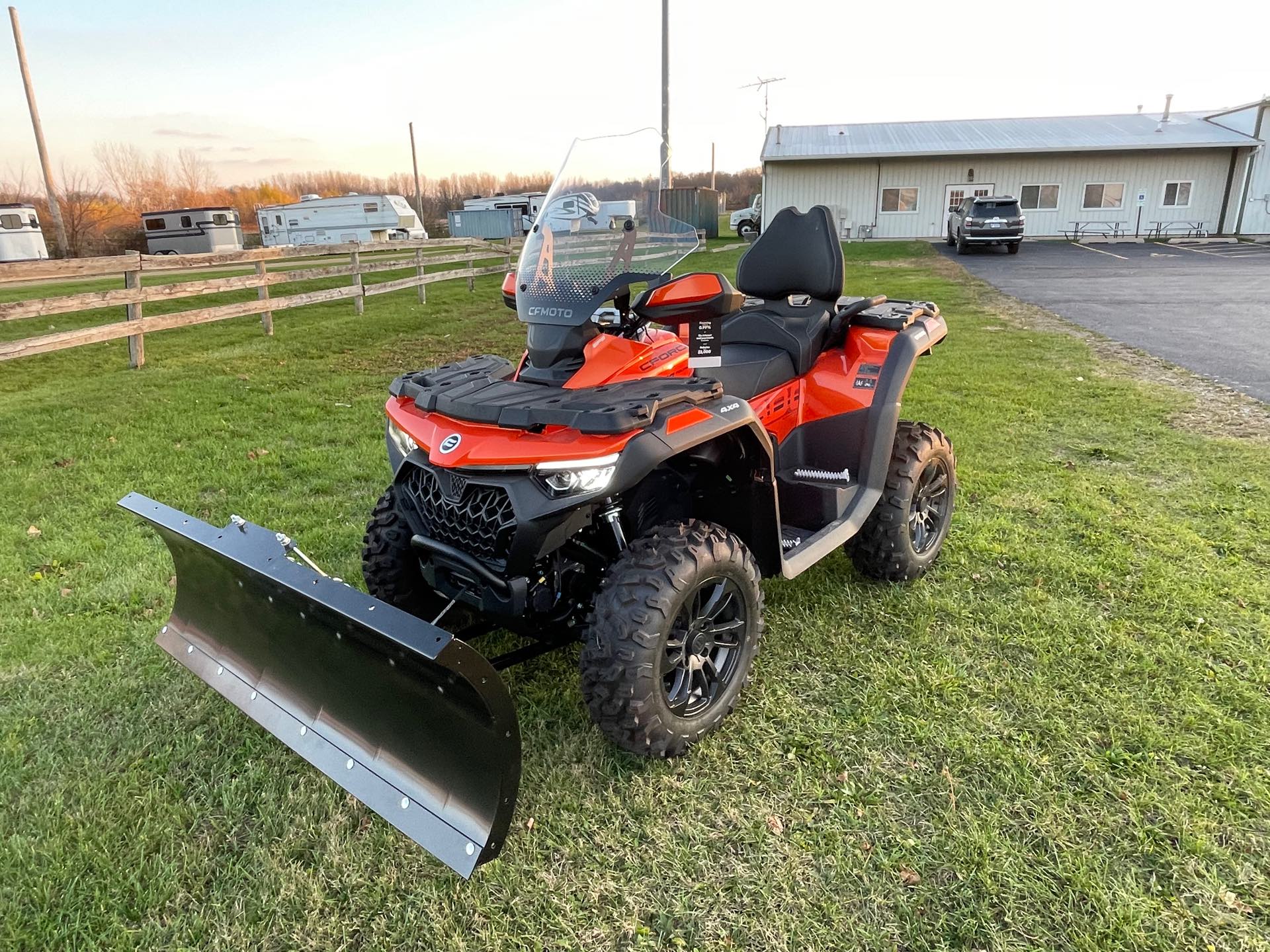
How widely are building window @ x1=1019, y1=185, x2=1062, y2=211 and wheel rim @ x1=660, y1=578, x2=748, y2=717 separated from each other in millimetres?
33385

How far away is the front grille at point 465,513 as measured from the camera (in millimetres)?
2307

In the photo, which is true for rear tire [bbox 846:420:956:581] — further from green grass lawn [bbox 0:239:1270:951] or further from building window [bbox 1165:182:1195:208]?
building window [bbox 1165:182:1195:208]

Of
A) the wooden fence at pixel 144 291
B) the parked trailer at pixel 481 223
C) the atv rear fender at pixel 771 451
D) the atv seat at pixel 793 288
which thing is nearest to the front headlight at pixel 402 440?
the atv rear fender at pixel 771 451

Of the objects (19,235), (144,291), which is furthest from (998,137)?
(19,235)

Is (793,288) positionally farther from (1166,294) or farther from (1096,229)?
(1096,229)

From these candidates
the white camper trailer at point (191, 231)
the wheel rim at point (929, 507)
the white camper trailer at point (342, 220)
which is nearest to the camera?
the wheel rim at point (929, 507)

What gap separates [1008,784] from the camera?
243cm

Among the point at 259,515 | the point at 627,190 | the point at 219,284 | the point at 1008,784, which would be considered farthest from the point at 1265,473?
the point at 219,284

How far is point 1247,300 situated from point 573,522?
15.2 m

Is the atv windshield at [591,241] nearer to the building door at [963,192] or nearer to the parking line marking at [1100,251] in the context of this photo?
the parking line marking at [1100,251]

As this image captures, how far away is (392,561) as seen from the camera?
9.35 feet

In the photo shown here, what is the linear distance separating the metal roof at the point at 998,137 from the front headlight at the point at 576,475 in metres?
30.6

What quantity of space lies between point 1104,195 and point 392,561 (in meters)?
35.2

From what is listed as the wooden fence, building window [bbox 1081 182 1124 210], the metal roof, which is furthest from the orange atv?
building window [bbox 1081 182 1124 210]
